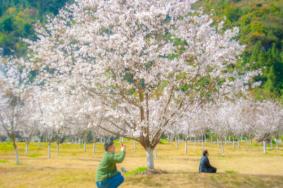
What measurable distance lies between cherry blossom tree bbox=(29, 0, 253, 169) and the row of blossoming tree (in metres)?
0.06

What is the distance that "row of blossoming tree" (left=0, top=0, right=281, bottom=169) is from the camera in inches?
916

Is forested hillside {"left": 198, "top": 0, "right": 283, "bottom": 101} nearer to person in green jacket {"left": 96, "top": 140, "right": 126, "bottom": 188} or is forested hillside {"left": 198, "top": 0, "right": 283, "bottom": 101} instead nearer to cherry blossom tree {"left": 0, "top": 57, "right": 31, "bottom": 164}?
cherry blossom tree {"left": 0, "top": 57, "right": 31, "bottom": 164}

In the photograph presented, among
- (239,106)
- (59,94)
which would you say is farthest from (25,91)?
(239,106)

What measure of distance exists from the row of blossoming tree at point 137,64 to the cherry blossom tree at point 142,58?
56mm

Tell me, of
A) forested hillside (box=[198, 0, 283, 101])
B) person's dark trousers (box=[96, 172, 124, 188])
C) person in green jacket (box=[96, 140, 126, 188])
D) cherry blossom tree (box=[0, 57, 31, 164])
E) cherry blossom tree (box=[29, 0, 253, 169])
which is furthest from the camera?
forested hillside (box=[198, 0, 283, 101])

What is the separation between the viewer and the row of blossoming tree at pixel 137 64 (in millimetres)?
23266

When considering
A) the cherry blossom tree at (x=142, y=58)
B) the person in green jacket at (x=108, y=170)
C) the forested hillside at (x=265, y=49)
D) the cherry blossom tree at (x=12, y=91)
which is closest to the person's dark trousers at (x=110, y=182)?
the person in green jacket at (x=108, y=170)

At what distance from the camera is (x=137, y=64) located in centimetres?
2344

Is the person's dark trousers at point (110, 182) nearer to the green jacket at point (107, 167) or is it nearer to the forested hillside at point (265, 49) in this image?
the green jacket at point (107, 167)

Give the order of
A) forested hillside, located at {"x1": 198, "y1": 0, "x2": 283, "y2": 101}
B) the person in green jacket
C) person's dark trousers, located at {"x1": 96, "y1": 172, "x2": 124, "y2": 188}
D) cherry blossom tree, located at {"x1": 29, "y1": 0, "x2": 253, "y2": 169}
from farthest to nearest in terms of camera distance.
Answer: forested hillside, located at {"x1": 198, "y1": 0, "x2": 283, "y2": 101} → cherry blossom tree, located at {"x1": 29, "y1": 0, "x2": 253, "y2": 169} → person's dark trousers, located at {"x1": 96, "y1": 172, "x2": 124, "y2": 188} → the person in green jacket

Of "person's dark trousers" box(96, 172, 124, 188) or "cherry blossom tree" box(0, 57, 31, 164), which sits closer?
"person's dark trousers" box(96, 172, 124, 188)

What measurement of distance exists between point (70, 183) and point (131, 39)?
28.8 ft

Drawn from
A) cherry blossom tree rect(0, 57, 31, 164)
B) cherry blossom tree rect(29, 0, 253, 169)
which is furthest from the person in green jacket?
cherry blossom tree rect(0, 57, 31, 164)

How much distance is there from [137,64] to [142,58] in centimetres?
91
